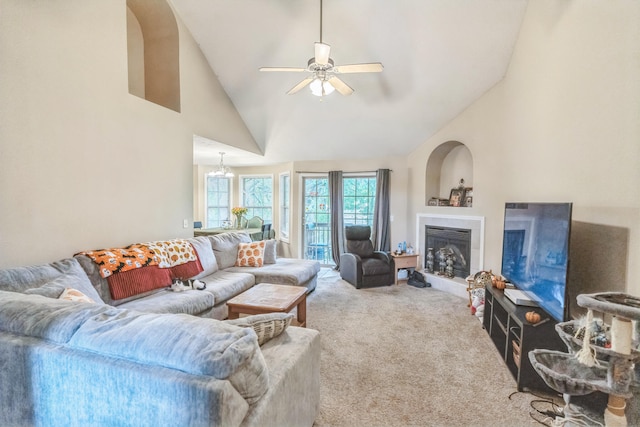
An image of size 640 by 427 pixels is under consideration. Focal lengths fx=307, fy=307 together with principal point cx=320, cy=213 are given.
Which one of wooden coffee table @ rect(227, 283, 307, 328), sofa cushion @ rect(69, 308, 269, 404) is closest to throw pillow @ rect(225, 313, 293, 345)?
sofa cushion @ rect(69, 308, 269, 404)

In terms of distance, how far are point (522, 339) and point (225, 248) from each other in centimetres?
346

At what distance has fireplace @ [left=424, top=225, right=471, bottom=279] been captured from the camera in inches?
181

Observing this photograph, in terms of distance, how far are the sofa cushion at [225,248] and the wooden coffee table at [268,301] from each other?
1.12 metres

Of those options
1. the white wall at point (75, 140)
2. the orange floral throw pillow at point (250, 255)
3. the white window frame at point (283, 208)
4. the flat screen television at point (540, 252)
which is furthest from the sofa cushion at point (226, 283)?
the flat screen television at point (540, 252)

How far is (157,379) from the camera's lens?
102cm

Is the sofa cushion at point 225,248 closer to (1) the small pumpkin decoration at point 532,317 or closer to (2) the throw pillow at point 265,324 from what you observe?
(2) the throw pillow at point 265,324

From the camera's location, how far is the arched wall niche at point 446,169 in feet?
16.2

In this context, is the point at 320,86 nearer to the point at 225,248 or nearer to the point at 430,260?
the point at 225,248

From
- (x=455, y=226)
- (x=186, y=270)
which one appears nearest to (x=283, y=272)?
(x=186, y=270)

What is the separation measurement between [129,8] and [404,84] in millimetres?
3564

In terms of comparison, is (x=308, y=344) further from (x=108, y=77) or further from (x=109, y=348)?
(x=108, y=77)

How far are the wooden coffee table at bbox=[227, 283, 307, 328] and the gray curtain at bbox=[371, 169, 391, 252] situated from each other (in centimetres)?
304

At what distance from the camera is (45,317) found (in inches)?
51.1

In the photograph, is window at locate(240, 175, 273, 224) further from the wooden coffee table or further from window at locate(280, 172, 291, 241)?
the wooden coffee table
